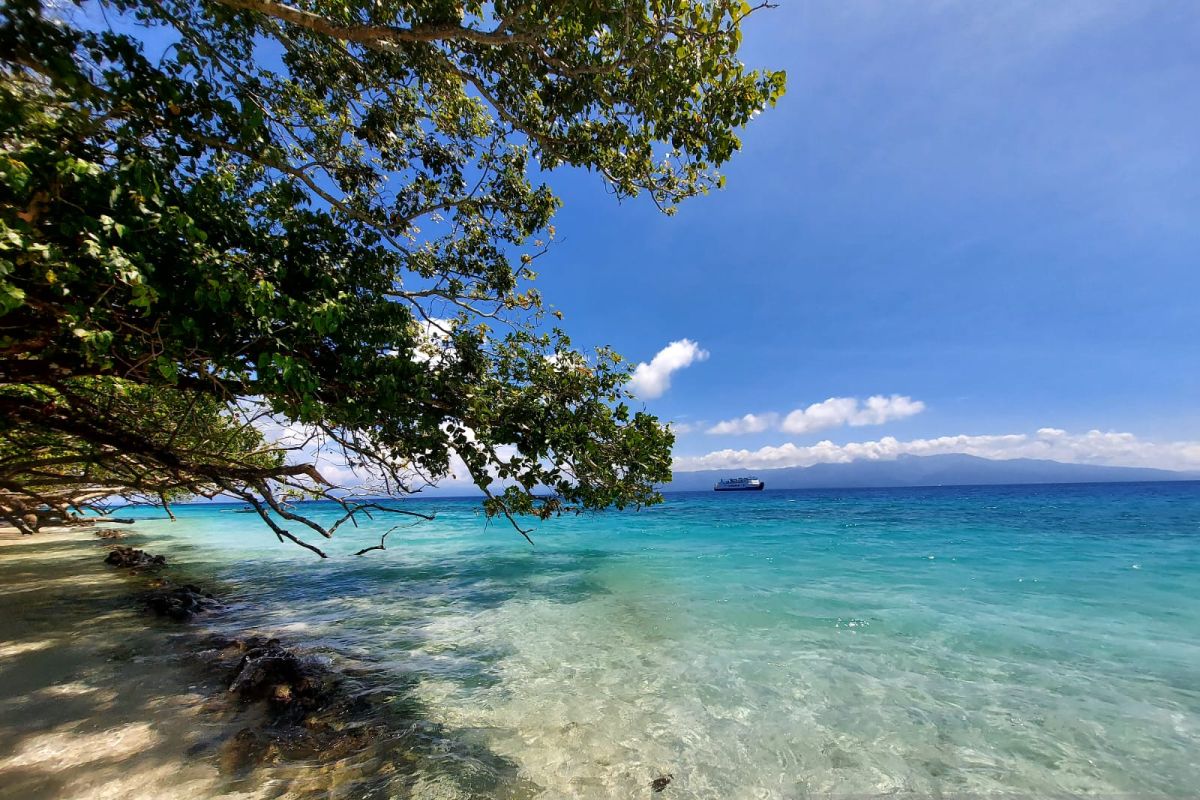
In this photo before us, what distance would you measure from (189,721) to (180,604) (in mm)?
5784

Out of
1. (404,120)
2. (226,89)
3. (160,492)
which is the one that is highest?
(404,120)

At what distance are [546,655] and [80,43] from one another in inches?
354

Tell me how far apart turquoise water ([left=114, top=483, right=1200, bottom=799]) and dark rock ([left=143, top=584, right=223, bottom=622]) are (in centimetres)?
62

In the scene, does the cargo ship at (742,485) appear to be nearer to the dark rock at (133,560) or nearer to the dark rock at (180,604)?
the dark rock at (133,560)

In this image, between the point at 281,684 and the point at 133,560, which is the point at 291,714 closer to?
the point at 281,684

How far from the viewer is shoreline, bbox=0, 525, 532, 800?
4.02 meters

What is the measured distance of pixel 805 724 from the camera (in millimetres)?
5621

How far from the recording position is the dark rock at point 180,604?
9.06 metres

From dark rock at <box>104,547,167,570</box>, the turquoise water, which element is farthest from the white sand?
dark rock at <box>104,547,167,570</box>

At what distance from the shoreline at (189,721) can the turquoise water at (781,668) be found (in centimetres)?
58

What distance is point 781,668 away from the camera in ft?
23.9

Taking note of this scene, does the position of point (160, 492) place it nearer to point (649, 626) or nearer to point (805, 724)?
point (649, 626)

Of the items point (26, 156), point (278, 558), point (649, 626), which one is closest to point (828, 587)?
point (649, 626)

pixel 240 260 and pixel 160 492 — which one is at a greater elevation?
pixel 240 260
